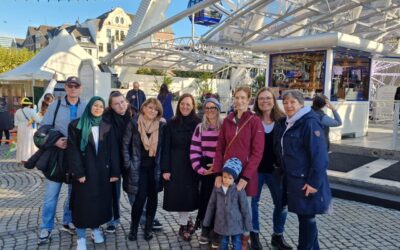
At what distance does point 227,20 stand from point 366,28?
931 centimetres

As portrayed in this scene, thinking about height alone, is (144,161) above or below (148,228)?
above

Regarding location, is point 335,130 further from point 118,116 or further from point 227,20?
point 227,20

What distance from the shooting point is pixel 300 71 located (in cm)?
920

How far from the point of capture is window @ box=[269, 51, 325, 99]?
895 cm

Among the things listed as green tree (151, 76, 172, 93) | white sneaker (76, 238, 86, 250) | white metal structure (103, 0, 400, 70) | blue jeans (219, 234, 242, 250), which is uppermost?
white metal structure (103, 0, 400, 70)

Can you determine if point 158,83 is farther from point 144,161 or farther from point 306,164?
point 306,164

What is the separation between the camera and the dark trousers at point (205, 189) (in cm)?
388

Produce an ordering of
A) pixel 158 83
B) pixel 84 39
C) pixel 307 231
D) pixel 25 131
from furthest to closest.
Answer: pixel 84 39, pixel 158 83, pixel 25 131, pixel 307 231

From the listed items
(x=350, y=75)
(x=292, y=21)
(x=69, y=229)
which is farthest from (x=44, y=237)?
(x=292, y=21)

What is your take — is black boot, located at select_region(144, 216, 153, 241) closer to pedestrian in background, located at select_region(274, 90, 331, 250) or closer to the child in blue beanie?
the child in blue beanie

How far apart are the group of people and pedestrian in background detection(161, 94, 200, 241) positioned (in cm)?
1

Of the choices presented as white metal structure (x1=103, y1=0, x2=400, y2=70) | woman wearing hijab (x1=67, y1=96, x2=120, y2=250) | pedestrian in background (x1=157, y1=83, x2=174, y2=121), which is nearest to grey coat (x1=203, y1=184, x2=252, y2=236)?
woman wearing hijab (x1=67, y1=96, x2=120, y2=250)

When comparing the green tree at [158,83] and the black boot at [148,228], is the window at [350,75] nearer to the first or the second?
the black boot at [148,228]

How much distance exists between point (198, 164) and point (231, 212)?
668mm
